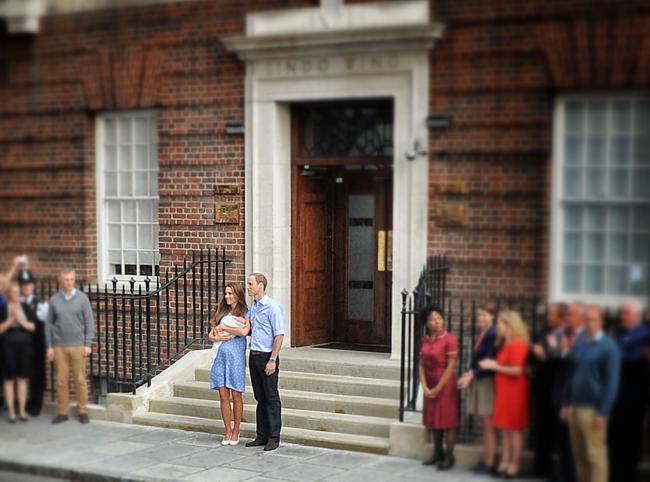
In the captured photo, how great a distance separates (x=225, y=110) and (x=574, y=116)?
14.8ft

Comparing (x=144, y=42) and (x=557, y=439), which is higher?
(x=144, y=42)

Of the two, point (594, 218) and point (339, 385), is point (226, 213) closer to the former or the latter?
point (339, 385)

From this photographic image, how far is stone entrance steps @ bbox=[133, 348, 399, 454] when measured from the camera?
10.2 meters

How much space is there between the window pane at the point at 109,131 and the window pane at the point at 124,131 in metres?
0.10

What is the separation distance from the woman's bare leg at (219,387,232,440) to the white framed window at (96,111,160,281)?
290 cm

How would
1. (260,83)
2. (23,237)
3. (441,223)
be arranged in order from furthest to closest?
(23,237) → (260,83) → (441,223)

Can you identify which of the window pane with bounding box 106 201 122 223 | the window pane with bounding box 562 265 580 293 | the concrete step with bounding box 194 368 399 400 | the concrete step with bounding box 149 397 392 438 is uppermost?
the window pane with bounding box 106 201 122 223

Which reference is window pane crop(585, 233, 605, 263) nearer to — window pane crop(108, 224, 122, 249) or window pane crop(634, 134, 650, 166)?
window pane crop(634, 134, 650, 166)

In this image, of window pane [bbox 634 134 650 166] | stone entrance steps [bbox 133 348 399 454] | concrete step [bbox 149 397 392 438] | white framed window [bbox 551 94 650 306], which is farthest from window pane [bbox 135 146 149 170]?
window pane [bbox 634 134 650 166]

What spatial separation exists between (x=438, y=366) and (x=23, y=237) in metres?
6.41

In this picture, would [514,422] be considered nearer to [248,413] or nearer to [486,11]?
[248,413]

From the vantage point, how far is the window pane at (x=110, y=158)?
504 inches

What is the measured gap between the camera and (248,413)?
10.8 metres

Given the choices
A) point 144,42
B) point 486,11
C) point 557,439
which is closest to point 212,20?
point 144,42
